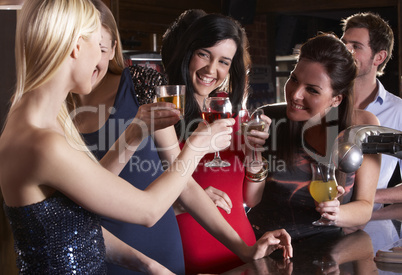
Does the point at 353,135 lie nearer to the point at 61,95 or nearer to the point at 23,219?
the point at 61,95

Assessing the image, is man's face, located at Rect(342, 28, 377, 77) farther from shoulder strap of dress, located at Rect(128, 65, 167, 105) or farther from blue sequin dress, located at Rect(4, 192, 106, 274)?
blue sequin dress, located at Rect(4, 192, 106, 274)

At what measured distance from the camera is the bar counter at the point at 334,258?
1.45 metres

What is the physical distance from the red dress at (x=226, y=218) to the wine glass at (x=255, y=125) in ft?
0.34

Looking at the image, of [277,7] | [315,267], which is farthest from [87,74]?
[277,7]

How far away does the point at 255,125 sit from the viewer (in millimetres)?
2096

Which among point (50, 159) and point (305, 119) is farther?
point (305, 119)

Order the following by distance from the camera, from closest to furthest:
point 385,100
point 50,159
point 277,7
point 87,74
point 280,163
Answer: point 50,159, point 87,74, point 280,163, point 385,100, point 277,7

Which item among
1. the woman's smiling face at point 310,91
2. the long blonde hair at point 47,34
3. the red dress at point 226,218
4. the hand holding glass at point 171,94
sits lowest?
the red dress at point 226,218

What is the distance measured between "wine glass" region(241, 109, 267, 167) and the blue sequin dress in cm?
101

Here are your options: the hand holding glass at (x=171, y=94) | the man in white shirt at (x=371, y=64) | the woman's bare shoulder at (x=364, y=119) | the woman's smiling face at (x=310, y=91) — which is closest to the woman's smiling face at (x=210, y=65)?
the woman's smiling face at (x=310, y=91)

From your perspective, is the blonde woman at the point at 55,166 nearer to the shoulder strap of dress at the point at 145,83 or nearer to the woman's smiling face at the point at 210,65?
the shoulder strap of dress at the point at 145,83

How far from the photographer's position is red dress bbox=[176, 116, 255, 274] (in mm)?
2074

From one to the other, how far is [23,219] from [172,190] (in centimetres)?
38

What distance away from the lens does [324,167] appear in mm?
1910
